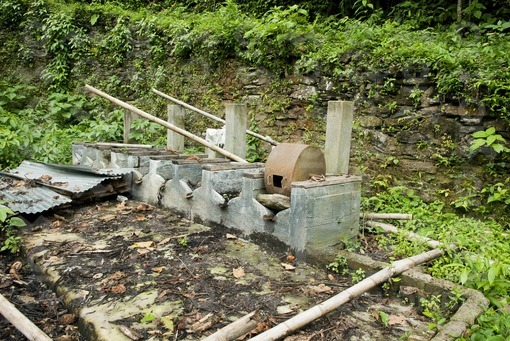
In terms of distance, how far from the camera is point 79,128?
1021 cm

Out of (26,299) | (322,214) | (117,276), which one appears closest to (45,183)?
(26,299)

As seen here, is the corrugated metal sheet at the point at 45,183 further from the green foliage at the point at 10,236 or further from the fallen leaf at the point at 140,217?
the fallen leaf at the point at 140,217

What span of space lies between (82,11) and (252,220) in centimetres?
1035

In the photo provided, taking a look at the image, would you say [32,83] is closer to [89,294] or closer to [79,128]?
[79,128]

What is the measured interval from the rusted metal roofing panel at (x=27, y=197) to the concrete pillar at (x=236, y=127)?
244cm

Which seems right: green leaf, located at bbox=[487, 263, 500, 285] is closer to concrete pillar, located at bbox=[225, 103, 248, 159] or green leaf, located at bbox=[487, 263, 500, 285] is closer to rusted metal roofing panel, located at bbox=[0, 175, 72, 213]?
concrete pillar, located at bbox=[225, 103, 248, 159]

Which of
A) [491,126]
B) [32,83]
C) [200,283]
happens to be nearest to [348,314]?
[200,283]

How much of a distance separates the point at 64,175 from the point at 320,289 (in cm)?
462

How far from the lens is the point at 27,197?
5246 mm

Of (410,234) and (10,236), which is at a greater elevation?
(410,234)

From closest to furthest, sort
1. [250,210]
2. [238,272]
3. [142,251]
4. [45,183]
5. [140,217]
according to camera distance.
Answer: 1. [238,272]
2. [142,251]
3. [250,210]
4. [140,217]
5. [45,183]

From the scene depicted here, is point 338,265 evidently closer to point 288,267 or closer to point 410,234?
point 288,267

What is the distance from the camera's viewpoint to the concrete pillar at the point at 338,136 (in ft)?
15.2

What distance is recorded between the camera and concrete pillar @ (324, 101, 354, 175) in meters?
4.63
